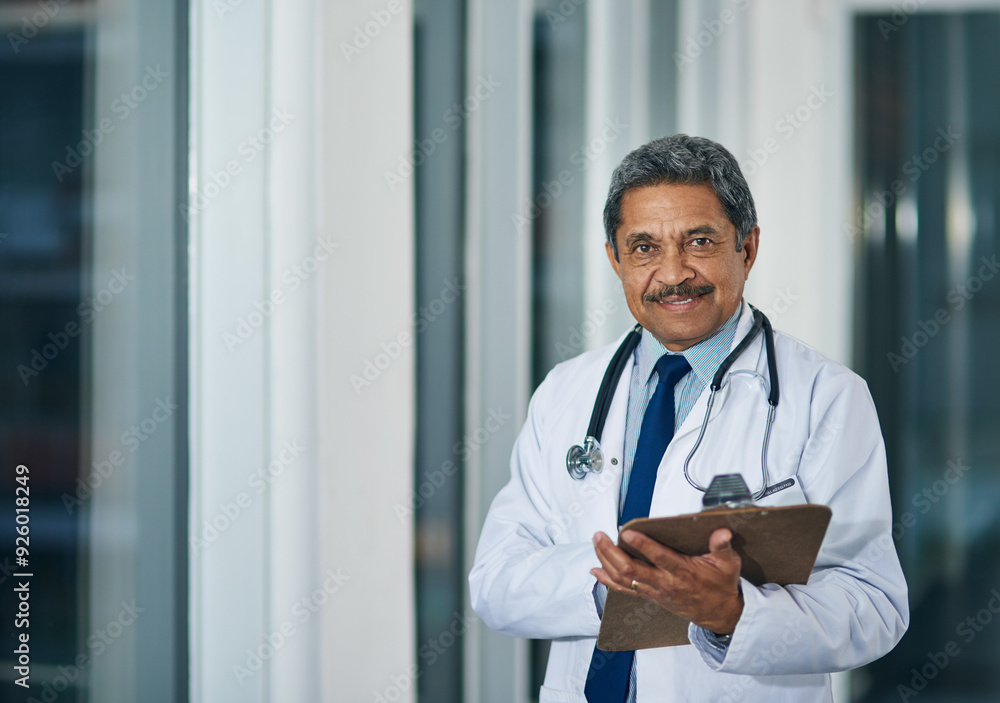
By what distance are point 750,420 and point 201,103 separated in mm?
1064

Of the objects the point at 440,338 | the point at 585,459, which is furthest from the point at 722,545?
the point at 440,338

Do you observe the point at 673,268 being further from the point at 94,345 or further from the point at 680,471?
the point at 94,345

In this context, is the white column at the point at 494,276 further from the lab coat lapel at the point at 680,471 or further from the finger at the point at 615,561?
the finger at the point at 615,561

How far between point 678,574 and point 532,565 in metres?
0.31

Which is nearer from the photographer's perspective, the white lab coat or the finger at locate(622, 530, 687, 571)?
the finger at locate(622, 530, 687, 571)

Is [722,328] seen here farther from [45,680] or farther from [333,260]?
[45,680]

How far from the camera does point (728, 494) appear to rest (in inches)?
39.6

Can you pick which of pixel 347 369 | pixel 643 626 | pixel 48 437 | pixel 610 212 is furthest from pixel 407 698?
pixel 610 212

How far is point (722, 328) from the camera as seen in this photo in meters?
1.29

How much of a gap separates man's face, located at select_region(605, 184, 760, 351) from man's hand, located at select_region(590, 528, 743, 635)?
0.37 meters

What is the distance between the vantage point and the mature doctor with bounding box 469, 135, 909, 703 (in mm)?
1127

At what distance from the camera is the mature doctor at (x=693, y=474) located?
3.70ft

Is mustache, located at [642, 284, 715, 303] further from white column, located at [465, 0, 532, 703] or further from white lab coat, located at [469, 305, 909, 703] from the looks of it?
white column, located at [465, 0, 532, 703]

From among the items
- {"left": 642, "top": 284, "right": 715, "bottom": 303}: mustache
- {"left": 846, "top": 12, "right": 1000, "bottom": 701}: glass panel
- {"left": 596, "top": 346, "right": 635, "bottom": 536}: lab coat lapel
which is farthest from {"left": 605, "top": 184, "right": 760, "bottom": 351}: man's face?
{"left": 846, "top": 12, "right": 1000, "bottom": 701}: glass panel
